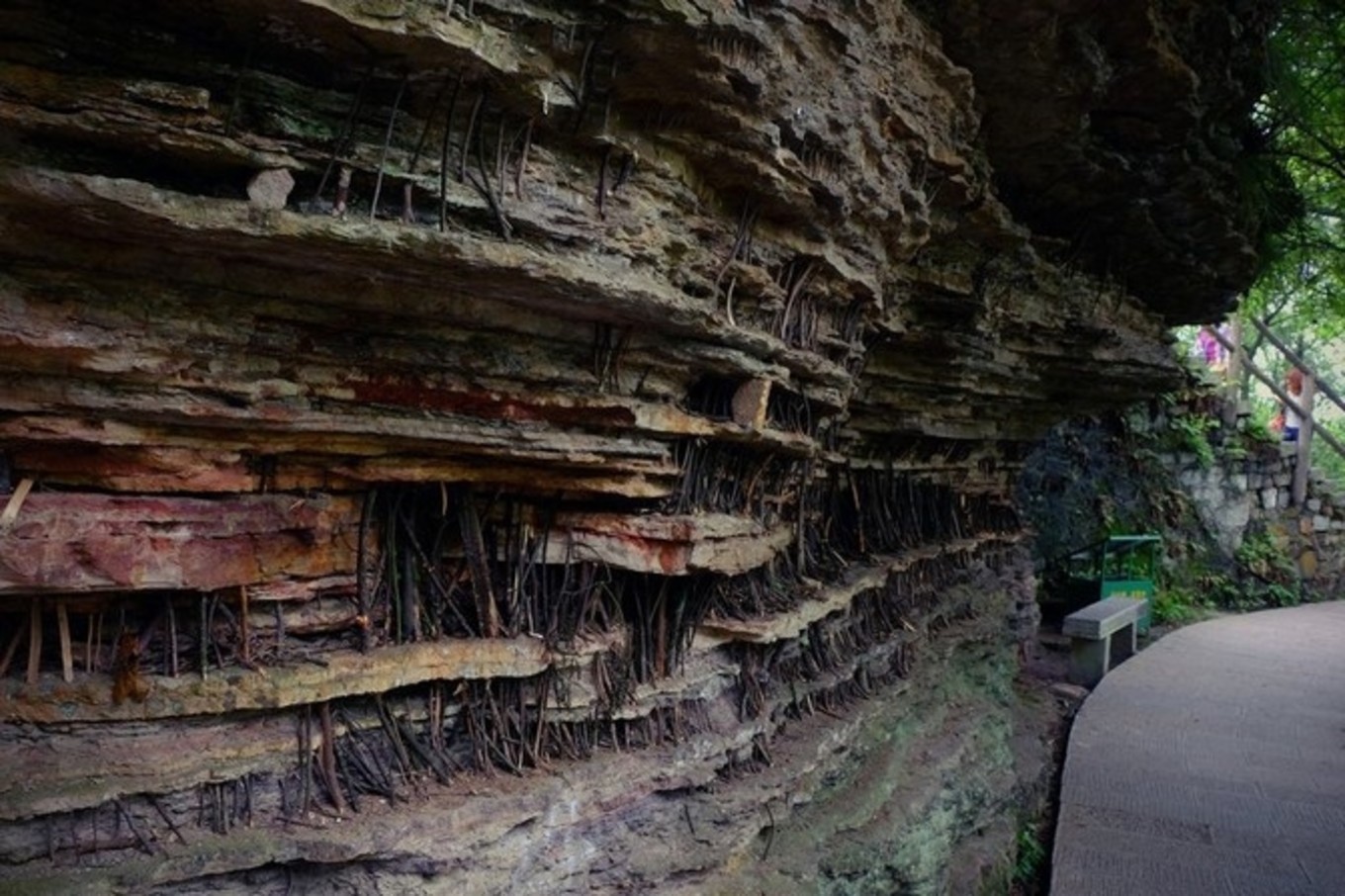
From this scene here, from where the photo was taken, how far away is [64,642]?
2346mm

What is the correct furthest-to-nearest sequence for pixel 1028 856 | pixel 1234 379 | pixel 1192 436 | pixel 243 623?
pixel 1234 379, pixel 1192 436, pixel 1028 856, pixel 243 623

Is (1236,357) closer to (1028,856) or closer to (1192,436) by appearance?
(1192,436)

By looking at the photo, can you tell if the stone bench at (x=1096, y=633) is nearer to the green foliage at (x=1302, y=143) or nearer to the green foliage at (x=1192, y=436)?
the green foliage at (x=1302, y=143)

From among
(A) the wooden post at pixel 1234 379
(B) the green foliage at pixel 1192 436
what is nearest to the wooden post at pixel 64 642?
(B) the green foliage at pixel 1192 436

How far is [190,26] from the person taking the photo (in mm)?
2027

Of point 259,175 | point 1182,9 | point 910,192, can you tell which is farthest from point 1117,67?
point 259,175

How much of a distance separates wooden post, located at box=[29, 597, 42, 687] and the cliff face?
1 centimetres

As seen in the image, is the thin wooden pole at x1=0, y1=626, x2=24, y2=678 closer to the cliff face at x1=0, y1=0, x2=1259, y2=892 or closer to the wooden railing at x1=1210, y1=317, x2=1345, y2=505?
the cliff face at x1=0, y1=0, x2=1259, y2=892

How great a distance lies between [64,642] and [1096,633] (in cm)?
862

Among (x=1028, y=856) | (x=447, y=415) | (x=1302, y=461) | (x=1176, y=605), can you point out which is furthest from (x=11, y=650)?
(x=1302, y=461)

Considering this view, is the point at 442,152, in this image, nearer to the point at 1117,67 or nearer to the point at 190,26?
the point at 190,26

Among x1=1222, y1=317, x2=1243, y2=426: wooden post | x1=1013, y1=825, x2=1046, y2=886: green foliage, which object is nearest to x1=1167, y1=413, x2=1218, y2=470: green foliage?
x1=1222, y1=317, x2=1243, y2=426: wooden post

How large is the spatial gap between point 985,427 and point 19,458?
648cm

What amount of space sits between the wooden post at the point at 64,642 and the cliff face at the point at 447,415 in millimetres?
16
